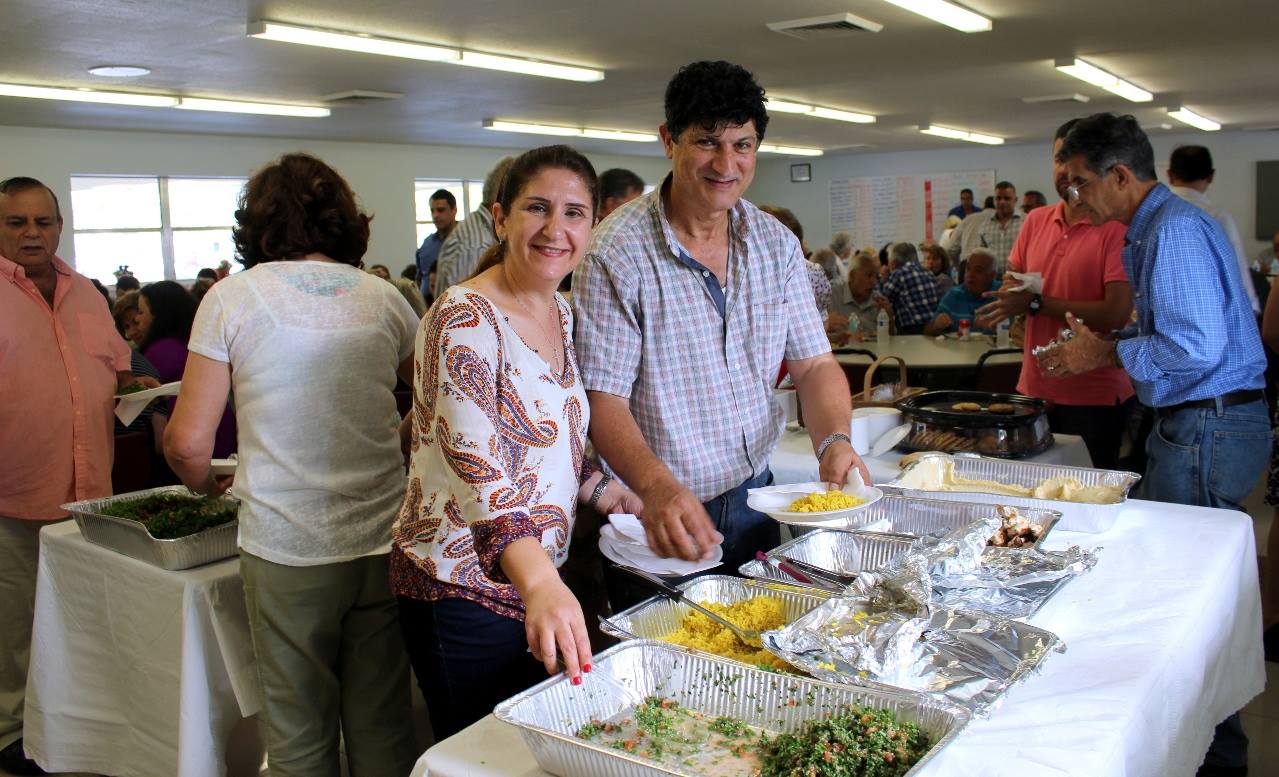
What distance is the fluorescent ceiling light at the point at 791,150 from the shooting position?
14.6m

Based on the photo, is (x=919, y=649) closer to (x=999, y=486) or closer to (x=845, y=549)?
(x=845, y=549)

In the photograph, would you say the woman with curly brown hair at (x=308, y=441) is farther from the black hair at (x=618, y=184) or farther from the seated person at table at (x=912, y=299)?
the seated person at table at (x=912, y=299)

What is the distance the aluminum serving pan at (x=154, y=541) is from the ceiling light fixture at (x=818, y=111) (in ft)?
24.7

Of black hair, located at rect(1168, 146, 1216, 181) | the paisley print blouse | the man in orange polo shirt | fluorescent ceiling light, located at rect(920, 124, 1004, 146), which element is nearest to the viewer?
the paisley print blouse

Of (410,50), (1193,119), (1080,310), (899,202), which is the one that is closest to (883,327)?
(1080,310)

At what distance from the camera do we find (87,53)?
19.1 ft

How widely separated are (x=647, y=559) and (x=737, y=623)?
0.19m

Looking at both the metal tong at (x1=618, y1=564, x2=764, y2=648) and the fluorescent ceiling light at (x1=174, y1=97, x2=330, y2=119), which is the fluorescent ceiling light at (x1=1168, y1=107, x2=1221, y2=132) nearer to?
the fluorescent ceiling light at (x1=174, y1=97, x2=330, y2=119)

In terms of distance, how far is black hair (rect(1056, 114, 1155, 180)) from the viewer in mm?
2467

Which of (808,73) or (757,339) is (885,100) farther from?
(757,339)

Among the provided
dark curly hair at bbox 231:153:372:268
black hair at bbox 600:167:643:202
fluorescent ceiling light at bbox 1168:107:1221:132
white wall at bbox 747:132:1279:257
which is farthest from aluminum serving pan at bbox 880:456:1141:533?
white wall at bbox 747:132:1279:257

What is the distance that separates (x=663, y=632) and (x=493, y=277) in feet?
1.86

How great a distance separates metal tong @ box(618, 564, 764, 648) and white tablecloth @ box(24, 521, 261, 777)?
1029 mm

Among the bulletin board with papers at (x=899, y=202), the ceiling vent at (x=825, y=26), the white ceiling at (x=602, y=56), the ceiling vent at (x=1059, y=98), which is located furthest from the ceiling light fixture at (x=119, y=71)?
the bulletin board with papers at (x=899, y=202)
